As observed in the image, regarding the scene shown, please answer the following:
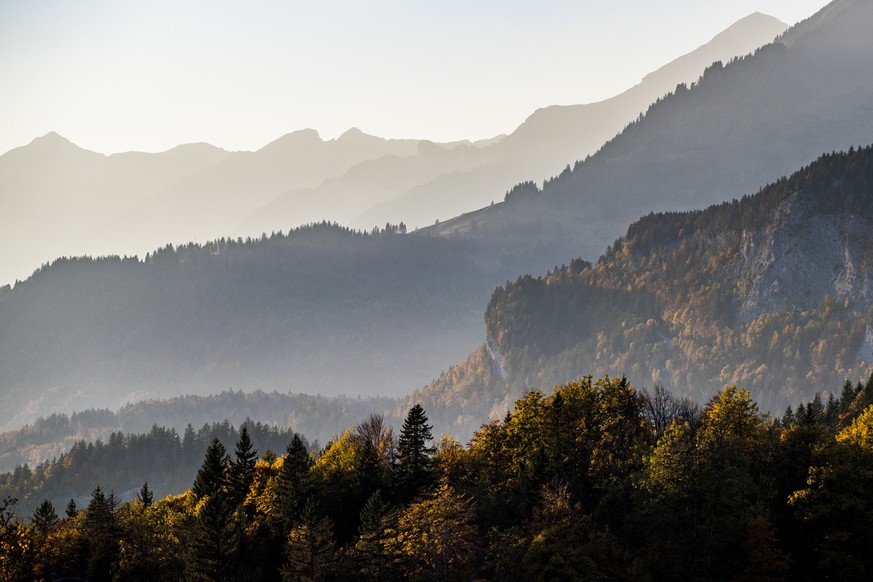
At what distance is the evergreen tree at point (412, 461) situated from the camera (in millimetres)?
136375

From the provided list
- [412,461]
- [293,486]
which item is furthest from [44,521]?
[412,461]

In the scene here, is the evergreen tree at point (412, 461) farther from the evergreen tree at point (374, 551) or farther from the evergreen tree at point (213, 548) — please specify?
the evergreen tree at point (213, 548)

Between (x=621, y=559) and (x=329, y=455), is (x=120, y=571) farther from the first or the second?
(x=621, y=559)

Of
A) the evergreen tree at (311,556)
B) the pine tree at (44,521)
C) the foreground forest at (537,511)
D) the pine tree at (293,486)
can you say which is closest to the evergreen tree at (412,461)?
the foreground forest at (537,511)

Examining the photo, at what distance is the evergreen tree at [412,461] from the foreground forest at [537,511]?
228 mm

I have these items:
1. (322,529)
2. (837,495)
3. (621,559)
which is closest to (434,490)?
(322,529)

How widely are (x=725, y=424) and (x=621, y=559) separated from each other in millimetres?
24975

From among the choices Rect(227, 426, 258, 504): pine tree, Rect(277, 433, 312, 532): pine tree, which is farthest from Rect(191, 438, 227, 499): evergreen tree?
→ Rect(277, 433, 312, 532): pine tree

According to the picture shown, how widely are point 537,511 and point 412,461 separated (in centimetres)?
2745

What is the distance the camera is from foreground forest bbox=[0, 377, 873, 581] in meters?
108

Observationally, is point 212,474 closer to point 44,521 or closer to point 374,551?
point 44,521

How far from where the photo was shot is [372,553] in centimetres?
11400

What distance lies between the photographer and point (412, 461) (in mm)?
137875

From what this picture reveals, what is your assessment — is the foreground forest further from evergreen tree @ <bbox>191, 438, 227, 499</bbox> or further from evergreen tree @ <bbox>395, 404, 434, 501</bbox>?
evergreen tree @ <bbox>191, 438, 227, 499</bbox>
